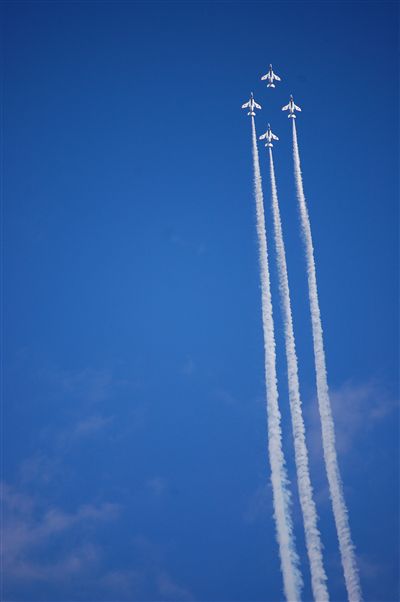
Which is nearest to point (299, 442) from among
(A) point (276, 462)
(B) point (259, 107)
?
(A) point (276, 462)

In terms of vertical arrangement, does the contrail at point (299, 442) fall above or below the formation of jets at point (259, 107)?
below

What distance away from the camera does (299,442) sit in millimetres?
45062

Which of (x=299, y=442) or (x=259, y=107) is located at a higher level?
(x=259, y=107)

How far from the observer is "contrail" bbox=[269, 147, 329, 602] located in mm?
42656

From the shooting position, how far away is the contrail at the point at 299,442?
42656 mm

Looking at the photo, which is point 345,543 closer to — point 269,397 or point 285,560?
point 285,560

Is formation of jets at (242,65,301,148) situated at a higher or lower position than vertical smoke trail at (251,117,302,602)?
higher

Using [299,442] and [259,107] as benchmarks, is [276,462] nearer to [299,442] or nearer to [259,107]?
[299,442]

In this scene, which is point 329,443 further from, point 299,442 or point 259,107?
point 259,107

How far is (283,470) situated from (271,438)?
196 centimetres

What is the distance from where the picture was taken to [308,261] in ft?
167

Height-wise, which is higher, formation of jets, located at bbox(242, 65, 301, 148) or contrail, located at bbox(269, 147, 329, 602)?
formation of jets, located at bbox(242, 65, 301, 148)

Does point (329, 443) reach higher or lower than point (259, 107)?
lower

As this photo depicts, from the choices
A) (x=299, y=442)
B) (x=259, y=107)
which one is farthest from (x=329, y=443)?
(x=259, y=107)
